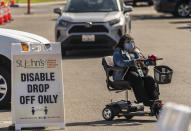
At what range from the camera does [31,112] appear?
341 inches

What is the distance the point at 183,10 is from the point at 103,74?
16366 mm

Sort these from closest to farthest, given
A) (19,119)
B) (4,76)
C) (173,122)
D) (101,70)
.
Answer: (173,122)
(19,119)
(4,76)
(101,70)

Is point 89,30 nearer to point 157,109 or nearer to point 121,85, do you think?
point 121,85

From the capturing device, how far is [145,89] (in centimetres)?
920

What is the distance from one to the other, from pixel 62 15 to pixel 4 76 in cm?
770

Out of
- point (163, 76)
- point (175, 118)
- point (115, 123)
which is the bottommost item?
point (115, 123)

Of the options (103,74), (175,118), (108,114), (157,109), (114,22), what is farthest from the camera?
(114,22)

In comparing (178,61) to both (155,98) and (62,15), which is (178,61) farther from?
(155,98)

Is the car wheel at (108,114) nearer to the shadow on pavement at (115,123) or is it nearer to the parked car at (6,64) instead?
the shadow on pavement at (115,123)

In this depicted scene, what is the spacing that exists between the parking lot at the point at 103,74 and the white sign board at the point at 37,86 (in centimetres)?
35

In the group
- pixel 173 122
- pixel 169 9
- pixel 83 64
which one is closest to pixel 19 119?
pixel 173 122

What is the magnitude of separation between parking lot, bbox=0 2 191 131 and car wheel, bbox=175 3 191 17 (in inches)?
36.5

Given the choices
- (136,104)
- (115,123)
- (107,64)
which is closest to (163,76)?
(136,104)

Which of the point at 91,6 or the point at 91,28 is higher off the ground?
the point at 91,6
